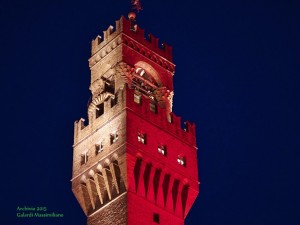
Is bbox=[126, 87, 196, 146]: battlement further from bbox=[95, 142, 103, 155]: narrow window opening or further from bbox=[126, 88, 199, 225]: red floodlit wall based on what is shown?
bbox=[95, 142, 103, 155]: narrow window opening

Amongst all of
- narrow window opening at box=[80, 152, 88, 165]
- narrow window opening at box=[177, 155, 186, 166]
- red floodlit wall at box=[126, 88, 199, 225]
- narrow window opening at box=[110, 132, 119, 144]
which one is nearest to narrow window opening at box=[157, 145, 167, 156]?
red floodlit wall at box=[126, 88, 199, 225]

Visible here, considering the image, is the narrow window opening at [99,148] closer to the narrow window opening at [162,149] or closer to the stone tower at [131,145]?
the stone tower at [131,145]

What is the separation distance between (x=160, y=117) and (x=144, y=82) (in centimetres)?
531

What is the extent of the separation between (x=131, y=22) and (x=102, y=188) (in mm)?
18541

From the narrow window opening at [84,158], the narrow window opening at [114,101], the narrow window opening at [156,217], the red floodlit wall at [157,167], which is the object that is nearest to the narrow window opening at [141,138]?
the red floodlit wall at [157,167]

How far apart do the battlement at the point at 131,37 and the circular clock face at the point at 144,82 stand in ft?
6.90

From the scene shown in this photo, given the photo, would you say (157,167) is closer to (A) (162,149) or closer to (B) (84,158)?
(A) (162,149)

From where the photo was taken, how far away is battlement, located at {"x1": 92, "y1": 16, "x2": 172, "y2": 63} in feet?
240

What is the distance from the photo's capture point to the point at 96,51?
245ft

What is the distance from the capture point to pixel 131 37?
7294cm

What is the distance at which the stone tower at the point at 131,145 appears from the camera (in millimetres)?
62406

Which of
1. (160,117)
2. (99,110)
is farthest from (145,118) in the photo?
(99,110)

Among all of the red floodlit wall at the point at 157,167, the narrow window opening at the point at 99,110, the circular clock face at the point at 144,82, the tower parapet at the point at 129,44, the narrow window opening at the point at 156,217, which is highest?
the tower parapet at the point at 129,44

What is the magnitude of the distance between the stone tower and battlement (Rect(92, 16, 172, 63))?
0.12m
